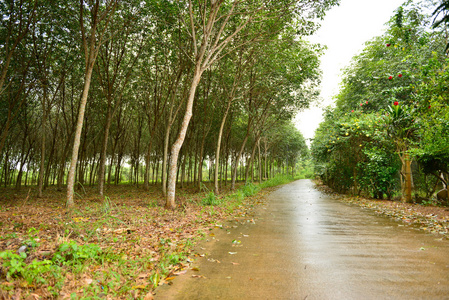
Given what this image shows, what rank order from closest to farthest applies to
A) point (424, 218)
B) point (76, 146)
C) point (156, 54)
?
point (424, 218), point (76, 146), point (156, 54)

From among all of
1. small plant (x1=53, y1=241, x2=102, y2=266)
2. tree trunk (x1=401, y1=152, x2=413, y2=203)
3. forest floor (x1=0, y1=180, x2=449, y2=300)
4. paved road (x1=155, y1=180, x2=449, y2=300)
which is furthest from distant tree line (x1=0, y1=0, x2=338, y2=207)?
tree trunk (x1=401, y1=152, x2=413, y2=203)

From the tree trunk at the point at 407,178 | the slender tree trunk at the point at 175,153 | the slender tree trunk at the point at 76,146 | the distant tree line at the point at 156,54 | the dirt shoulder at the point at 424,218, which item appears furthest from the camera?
the tree trunk at the point at 407,178

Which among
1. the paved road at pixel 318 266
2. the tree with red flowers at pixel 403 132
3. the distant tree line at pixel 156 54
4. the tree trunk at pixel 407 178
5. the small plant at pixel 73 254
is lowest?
the paved road at pixel 318 266

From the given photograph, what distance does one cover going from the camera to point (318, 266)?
151 inches

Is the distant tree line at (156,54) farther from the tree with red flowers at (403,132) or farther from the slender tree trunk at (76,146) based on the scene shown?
the tree with red flowers at (403,132)

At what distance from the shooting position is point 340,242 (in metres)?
5.23

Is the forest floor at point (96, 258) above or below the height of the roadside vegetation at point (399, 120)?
below

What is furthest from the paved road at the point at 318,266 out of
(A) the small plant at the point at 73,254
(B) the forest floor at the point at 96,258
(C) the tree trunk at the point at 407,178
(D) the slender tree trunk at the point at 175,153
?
(C) the tree trunk at the point at 407,178

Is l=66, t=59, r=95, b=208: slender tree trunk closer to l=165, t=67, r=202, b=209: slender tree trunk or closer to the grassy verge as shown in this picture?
the grassy verge

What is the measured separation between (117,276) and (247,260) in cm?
205

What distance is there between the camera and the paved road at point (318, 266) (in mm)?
3008

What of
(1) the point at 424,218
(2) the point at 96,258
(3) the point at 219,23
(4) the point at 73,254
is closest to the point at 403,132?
(1) the point at 424,218

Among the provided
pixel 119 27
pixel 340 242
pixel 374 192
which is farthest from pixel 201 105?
pixel 340 242

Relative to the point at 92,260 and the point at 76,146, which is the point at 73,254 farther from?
the point at 76,146
